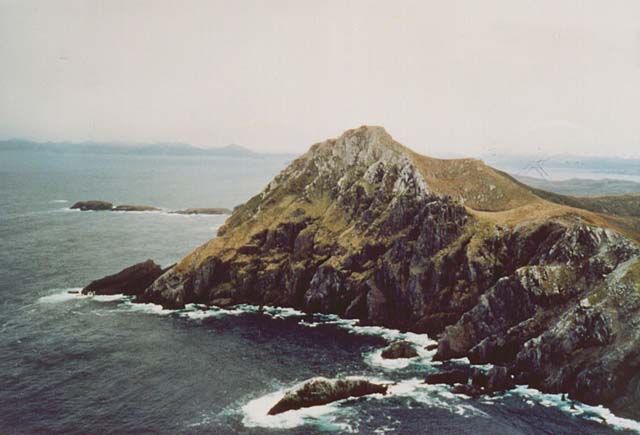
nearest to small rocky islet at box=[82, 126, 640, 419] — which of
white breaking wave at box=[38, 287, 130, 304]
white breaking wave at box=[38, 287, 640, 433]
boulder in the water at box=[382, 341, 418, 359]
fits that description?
boulder in the water at box=[382, 341, 418, 359]

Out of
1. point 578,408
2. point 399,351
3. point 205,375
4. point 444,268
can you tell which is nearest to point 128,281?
point 205,375

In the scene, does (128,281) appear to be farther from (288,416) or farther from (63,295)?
(288,416)

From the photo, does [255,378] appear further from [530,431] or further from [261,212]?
[261,212]

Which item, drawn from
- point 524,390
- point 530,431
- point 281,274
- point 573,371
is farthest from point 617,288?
point 281,274

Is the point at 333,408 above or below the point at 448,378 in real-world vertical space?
below

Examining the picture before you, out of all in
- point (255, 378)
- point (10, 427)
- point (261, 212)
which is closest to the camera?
point (10, 427)

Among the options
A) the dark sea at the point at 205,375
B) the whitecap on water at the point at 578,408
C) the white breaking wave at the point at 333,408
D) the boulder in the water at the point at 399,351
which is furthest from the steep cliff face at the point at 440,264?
the white breaking wave at the point at 333,408
